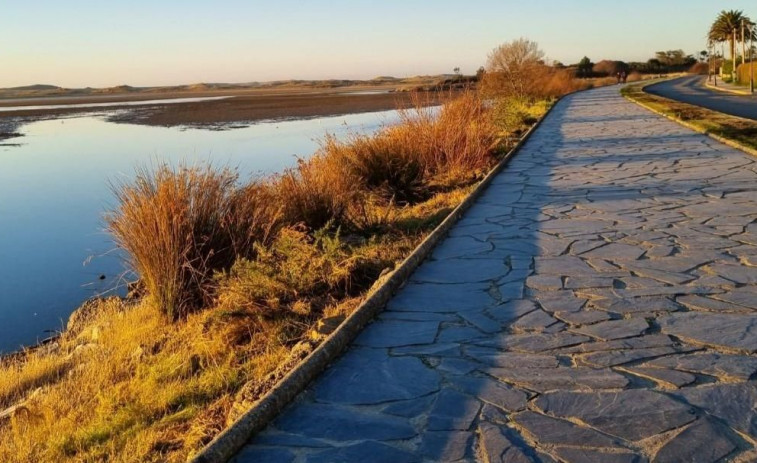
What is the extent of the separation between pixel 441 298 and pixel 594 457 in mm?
2231

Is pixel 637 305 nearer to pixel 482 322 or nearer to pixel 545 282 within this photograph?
pixel 545 282

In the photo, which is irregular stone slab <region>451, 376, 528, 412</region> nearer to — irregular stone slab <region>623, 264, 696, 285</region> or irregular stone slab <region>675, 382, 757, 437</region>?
irregular stone slab <region>675, 382, 757, 437</region>

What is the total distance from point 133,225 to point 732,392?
17.3 feet

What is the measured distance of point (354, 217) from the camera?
8836mm

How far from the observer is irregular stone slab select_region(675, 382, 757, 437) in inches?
122

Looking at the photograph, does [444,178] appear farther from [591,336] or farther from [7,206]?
[7,206]

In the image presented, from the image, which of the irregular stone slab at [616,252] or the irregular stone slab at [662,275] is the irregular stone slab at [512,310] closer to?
the irregular stone slab at [662,275]

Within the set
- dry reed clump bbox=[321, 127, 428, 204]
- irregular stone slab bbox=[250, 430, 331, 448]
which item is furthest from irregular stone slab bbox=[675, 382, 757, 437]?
dry reed clump bbox=[321, 127, 428, 204]

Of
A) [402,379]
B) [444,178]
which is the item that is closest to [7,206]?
[444,178]

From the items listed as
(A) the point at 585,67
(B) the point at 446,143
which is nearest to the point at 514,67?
(B) the point at 446,143

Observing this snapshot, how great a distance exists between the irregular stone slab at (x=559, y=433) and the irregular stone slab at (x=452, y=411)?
0.22m

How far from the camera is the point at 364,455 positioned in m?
3.01

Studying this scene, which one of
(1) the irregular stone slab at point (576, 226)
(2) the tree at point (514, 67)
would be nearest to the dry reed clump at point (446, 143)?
(1) the irregular stone slab at point (576, 226)

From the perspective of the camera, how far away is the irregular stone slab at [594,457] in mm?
2869
